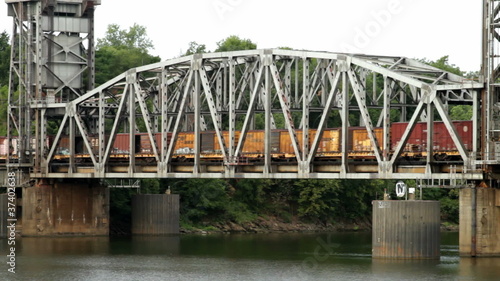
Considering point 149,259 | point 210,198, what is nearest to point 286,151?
point 149,259

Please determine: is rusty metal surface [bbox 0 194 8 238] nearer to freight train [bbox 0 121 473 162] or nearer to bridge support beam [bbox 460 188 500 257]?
freight train [bbox 0 121 473 162]

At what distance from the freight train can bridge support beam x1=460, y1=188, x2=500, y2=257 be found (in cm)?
350

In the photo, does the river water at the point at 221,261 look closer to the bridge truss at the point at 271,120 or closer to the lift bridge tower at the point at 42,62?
the bridge truss at the point at 271,120

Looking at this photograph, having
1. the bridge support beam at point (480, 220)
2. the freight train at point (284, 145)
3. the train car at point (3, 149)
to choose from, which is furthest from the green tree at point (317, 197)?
the bridge support beam at point (480, 220)

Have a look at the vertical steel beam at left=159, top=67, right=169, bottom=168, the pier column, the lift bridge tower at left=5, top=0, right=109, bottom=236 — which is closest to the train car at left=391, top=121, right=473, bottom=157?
the vertical steel beam at left=159, top=67, right=169, bottom=168

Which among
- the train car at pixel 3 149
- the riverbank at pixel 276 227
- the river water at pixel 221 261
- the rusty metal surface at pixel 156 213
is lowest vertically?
the riverbank at pixel 276 227

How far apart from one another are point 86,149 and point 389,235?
1583 inches

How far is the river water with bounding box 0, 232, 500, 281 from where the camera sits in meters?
74.7

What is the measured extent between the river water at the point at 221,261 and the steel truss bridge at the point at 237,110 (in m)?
6.05

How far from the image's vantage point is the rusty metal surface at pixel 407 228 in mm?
78562

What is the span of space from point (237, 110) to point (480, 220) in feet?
83.8

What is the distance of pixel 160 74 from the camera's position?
103 metres

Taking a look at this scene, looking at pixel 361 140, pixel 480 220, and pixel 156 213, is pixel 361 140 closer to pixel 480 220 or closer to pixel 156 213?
pixel 480 220

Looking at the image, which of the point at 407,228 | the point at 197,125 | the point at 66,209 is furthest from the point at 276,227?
the point at 407,228
